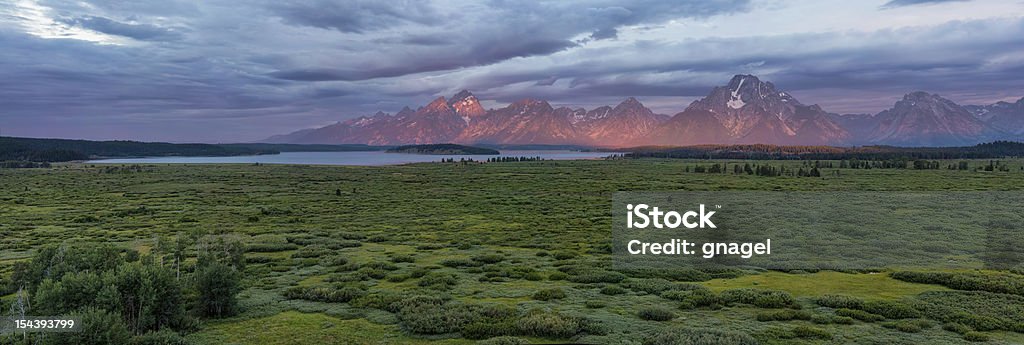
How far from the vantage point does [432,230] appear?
5362cm

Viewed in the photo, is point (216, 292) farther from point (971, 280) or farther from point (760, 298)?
point (971, 280)

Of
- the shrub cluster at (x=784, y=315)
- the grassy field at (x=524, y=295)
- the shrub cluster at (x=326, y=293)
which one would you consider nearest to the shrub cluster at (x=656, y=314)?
the grassy field at (x=524, y=295)

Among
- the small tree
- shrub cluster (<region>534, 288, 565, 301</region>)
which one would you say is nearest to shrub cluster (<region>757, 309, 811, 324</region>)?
shrub cluster (<region>534, 288, 565, 301</region>)

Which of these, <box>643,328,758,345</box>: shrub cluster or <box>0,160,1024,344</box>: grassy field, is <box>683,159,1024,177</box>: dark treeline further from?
<box>643,328,758,345</box>: shrub cluster

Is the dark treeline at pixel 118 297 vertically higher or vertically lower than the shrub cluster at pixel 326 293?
higher

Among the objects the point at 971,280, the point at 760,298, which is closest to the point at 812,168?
the point at 971,280

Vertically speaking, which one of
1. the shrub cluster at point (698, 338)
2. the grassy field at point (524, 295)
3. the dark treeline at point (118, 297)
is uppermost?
the dark treeline at point (118, 297)

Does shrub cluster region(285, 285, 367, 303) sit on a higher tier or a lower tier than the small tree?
lower

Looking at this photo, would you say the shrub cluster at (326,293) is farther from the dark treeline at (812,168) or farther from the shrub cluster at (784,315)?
the dark treeline at (812,168)

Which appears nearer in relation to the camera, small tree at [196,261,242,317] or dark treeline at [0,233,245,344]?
dark treeline at [0,233,245,344]

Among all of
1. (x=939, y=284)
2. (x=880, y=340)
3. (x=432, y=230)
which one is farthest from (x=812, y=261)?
(x=432, y=230)

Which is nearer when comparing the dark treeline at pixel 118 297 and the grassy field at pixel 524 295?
the dark treeline at pixel 118 297

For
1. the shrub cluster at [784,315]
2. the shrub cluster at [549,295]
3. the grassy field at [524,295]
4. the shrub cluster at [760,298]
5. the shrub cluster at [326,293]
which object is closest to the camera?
the grassy field at [524,295]

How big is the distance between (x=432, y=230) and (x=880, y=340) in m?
41.3
